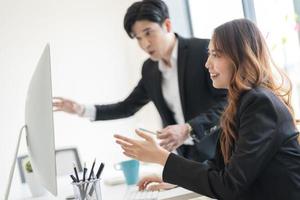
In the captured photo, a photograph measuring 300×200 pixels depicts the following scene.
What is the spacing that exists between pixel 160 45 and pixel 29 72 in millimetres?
1352

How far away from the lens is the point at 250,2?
2285 mm

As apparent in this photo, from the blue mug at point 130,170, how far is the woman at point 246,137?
0.35 meters

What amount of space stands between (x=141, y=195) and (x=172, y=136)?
0.24 meters

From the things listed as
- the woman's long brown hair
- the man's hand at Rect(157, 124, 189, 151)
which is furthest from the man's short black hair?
the woman's long brown hair

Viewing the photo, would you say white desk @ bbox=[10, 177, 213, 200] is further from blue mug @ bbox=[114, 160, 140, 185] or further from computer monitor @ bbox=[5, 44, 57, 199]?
computer monitor @ bbox=[5, 44, 57, 199]

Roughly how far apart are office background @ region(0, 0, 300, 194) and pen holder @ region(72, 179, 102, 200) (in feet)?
4.95

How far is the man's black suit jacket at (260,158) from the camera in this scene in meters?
0.96

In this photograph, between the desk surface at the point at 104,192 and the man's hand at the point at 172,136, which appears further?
the man's hand at the point at 172,136

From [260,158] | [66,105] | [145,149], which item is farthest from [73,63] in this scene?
[260,158]

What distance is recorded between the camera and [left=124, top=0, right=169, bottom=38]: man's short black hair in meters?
1.69

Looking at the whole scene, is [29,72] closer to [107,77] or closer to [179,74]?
[107,77]

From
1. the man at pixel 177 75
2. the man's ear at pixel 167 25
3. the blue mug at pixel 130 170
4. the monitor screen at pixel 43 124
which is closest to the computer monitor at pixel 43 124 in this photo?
the monitor screen at pixel 43 124

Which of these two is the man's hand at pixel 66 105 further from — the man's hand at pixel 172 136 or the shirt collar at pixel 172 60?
the man's hand at pixel 172 136

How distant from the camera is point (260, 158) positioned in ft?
3.14
